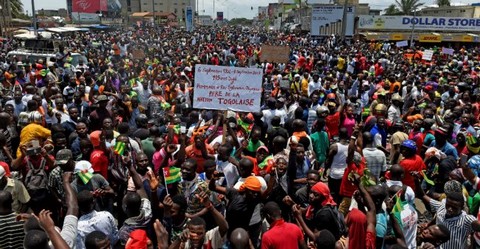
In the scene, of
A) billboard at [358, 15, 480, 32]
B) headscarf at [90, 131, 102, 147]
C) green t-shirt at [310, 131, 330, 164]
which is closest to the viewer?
headscarf at [90, 131, 102, 147]

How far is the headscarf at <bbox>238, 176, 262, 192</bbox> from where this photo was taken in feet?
12.7

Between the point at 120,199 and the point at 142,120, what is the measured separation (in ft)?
5.15

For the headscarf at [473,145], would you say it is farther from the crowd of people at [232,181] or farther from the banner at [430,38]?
the banner at [430,38]

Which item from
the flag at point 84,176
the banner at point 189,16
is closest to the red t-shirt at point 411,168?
the flag at point 84,176

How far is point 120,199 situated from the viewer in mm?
4977

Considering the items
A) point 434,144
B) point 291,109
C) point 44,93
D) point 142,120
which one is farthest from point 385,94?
point 44,93

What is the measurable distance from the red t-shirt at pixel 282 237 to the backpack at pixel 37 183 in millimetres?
2457

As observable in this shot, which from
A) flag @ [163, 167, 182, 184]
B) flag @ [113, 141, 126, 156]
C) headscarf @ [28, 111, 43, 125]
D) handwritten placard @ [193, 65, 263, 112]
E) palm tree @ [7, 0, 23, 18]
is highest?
palm tree @ [7, 0, 23, 18]

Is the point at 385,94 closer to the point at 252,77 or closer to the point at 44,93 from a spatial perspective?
the point at 252,77

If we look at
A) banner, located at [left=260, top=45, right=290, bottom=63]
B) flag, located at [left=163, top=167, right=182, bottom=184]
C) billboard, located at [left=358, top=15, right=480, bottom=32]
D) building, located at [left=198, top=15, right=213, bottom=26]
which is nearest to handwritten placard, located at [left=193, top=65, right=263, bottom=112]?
flag, located at [left=163, top=167, right=182, bottom=184]

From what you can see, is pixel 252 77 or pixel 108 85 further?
pixel 108 85

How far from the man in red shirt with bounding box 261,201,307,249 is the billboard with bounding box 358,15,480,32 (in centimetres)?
3263

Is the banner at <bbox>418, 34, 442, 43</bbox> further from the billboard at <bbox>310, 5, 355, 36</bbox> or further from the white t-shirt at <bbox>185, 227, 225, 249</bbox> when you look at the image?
the white t-shirt at <bbox>185, 227, 225, 249</bbox>

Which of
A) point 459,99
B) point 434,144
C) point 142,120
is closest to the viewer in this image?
point 434,144
